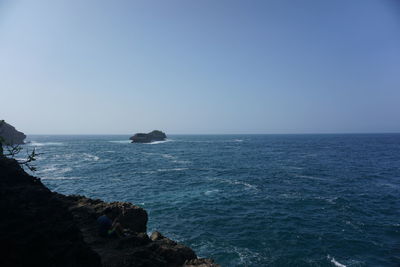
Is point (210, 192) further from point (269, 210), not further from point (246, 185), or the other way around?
point (269, 210)

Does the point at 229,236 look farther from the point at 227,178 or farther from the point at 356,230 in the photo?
the point at 227,178

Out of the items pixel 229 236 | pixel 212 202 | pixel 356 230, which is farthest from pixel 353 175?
pixel 229 236

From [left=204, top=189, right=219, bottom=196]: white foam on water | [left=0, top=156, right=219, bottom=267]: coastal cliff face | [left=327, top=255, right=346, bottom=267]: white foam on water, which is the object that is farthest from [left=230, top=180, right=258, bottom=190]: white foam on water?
[left=0, top=156, right=219, bottom=267]: coastal cliff face

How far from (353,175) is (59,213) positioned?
176ft

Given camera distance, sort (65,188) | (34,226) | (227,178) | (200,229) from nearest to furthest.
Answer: (34,226) → (200,229) → (65,188) → (227,178)

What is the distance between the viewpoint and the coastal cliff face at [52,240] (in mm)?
8258

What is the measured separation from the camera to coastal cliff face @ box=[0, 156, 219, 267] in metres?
8.26

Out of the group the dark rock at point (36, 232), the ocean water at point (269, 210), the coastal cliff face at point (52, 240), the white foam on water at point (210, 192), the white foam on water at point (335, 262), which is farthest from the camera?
the white foam on water at point (210, 192)

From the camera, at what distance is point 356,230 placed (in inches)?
901

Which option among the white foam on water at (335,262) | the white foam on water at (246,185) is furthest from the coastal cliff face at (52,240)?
the white foam on water at (246,185)

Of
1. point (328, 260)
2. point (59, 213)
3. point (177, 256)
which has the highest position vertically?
point (59, 213)

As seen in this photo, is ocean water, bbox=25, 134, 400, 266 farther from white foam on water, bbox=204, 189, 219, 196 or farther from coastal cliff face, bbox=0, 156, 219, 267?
coastal cliff face, bbox=0, 156, 219, 267

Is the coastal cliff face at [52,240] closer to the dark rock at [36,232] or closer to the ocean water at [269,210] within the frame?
the dark rock at [36,232]

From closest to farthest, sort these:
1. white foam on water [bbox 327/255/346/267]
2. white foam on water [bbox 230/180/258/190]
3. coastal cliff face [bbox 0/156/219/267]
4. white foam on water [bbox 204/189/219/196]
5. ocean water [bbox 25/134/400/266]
→ 1. coastal cliff face [bbox 0/156/219/267]
2. white foam on water [bbox 327/255/346/267]
3. ocean water [bbox 25/134/400/266]
4. white foam on water [bbox 204/189/219/196]
5. white foam on water [bbox 230/180/258/190]
